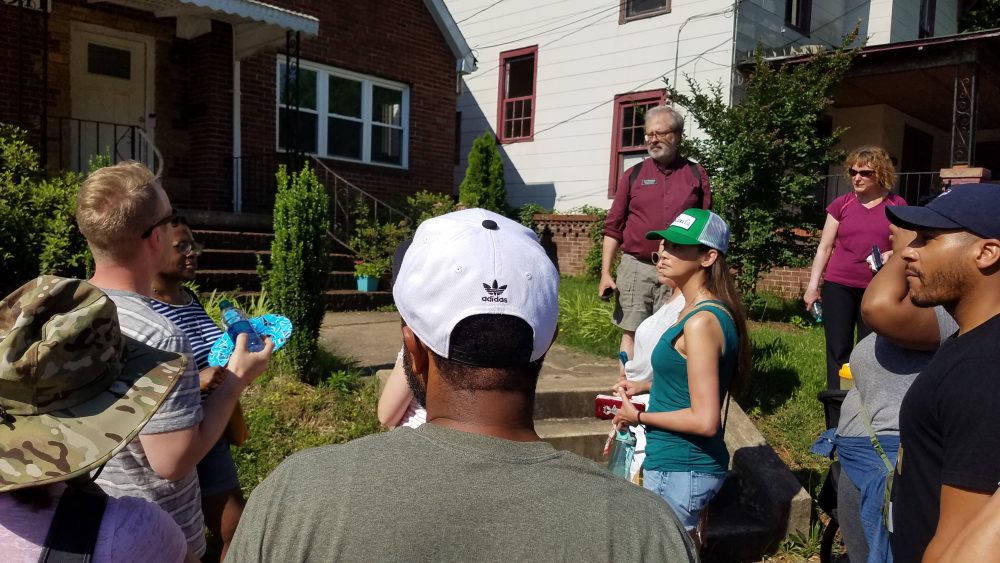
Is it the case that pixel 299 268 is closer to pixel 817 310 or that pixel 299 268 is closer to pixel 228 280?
pixel 817 310

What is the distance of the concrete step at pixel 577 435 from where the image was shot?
4934 mm

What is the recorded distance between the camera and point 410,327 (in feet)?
4.33

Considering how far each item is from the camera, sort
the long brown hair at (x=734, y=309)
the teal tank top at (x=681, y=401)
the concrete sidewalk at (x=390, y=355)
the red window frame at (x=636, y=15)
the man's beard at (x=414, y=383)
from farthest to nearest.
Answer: the red window frame at (x=636, y=15) < the concrete sidewalk at (x=390, y=355) < the long brown hair at (x=734, y=309) < the teal tank top at (x=681, y=401) < the man's beard at (x=414, y=383)

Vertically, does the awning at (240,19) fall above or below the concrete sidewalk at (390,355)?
above

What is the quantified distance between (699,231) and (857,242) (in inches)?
100

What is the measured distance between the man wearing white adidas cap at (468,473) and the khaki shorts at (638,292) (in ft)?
13.2

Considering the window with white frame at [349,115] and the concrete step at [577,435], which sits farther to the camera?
the window with white frame at [349,115]

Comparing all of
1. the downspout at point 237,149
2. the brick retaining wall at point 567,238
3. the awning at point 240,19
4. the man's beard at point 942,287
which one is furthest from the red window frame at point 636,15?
the man's beard at point 942,287

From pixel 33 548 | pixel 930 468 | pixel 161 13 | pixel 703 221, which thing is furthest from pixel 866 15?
pixel 33 548

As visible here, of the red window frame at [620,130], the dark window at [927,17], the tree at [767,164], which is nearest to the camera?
the tree at [767,164]

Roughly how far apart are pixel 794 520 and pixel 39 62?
1068 cm

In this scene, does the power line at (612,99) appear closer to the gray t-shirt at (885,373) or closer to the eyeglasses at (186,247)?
the gray t-shirt at (885,373)

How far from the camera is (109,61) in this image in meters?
10.9

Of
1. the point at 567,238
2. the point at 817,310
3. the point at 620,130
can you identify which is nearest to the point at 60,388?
the point at 817,310
